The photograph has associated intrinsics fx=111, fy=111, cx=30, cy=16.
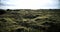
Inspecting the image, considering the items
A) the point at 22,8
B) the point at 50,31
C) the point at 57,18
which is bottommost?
the point at 50,31

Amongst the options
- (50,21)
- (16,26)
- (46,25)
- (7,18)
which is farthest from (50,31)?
(7,18)

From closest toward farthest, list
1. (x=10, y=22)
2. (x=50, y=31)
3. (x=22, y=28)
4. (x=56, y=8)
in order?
(x=50, y=31), (x=22, y=28), (x=10, y=22), (x=56, y=8)

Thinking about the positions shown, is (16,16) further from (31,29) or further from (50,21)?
(50,21)

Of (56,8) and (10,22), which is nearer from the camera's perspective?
(10,22)

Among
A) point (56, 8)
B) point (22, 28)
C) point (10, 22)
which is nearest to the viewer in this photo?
point (22, 28)

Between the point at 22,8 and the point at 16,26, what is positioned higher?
the point at 22,8

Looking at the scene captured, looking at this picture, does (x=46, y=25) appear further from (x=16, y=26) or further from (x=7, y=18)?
(x=7, y=18)
